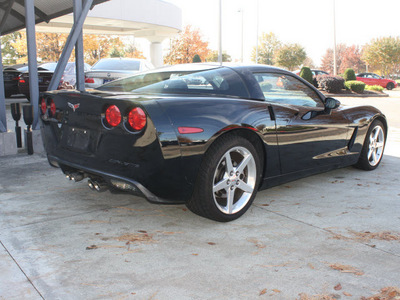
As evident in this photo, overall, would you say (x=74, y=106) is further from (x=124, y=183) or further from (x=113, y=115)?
(x=124, y=183)

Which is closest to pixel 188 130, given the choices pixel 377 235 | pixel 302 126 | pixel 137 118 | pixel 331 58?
pixel 137 118

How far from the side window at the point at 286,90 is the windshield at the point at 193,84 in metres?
0.35

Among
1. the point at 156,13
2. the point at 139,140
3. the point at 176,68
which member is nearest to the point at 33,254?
the point at 139,140

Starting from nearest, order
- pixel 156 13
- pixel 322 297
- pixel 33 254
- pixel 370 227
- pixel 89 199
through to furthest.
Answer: pixel 322 297, pixel 33 254, pixel 370 227, pixel 89 199, pixel 156 13

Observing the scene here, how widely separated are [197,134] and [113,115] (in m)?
0.67

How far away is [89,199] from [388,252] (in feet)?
9.21

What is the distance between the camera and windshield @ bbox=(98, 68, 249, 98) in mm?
4059

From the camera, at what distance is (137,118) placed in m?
3.38

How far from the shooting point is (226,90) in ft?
13.6

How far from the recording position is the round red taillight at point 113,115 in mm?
3479

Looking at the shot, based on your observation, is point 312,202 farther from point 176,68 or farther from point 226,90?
point 176,68

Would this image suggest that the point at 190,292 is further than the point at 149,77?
No

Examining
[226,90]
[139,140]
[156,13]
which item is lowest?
[139,140]

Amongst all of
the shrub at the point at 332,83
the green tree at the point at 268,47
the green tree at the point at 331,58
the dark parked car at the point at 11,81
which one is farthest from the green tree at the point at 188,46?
the green tree at the point at 331,58
